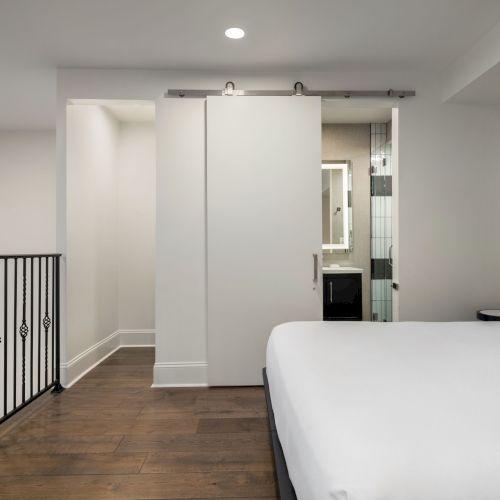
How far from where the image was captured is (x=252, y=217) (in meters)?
3.03

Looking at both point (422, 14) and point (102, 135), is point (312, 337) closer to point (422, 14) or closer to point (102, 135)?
point (422, 14)

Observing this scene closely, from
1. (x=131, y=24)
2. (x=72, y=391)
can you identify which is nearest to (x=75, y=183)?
(x=131, y=24)

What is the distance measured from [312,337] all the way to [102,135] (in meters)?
3.24

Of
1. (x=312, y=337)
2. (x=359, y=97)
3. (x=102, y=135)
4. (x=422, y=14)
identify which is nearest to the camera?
(x=312, y=337)

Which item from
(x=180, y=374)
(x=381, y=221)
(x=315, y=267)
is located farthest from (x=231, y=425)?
(x=381, y=221)

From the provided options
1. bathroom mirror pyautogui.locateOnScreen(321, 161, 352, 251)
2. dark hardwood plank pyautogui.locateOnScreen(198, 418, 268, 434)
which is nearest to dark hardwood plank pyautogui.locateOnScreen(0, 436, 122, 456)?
dark hardwood plank pyautogui.locateOnScreen(198, 418, 268, 434)

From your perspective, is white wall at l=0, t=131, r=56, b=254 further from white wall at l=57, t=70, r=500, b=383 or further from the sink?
white wall at l=57, t=70, r=500, b=383

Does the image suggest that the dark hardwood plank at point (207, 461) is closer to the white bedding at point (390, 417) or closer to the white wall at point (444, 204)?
the white bedding at point (390, 417)

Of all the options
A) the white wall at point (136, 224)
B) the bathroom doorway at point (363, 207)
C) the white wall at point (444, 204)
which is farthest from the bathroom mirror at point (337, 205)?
the white wall at point (136, 224)

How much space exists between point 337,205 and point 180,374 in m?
2.71

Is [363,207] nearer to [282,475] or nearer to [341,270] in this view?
[341,270]

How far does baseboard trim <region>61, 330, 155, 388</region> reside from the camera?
3069 mm

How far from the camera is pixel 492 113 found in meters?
3.17

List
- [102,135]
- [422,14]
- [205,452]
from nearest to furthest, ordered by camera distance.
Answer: [205,452], [422,14], [102,135]
